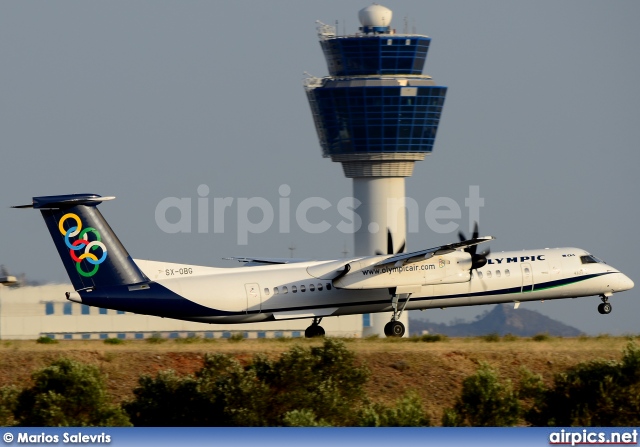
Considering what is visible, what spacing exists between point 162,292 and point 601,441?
19.1 m

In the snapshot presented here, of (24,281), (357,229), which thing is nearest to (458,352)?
(24,281)

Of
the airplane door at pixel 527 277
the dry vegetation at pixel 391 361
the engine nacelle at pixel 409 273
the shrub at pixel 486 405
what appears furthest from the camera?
the airplane door at pixel 527 277

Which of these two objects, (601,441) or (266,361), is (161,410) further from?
(601,441)

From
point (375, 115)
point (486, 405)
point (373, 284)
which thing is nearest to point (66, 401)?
point (486, 405)

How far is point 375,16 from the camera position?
106438 mm

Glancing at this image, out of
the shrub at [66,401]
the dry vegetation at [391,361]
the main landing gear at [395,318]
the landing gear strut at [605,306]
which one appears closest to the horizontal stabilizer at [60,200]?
the dry vegetation at [391,361]

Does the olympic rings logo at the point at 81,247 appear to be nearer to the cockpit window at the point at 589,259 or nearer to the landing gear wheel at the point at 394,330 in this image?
the landing gear wheel at the point at 394,330

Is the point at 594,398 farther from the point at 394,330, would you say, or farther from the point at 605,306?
the point at 605,306

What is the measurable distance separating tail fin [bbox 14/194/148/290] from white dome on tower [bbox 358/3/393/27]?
7419 centimetres

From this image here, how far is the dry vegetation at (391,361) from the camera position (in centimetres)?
3072

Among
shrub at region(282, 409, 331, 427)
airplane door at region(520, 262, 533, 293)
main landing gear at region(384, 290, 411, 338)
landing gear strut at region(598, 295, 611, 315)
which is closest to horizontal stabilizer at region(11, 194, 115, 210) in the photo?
main landing gear at region(384, 290, 411, 338)

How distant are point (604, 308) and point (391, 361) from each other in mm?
13261

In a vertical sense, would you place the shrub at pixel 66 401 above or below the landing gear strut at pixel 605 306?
below

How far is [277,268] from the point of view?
125 feet
